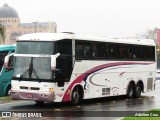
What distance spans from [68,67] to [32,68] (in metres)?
1.57

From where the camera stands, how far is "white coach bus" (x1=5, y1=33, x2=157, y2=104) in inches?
736

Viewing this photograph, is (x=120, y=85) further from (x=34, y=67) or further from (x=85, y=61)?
(x=34, y=67)

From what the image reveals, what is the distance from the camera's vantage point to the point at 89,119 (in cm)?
1570

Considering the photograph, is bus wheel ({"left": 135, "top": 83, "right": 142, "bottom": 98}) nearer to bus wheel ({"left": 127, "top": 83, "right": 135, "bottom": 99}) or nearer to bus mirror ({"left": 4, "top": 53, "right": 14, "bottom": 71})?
bus wheel ({"left": 127, "top": 83, "right": 135, "bottom": 99})

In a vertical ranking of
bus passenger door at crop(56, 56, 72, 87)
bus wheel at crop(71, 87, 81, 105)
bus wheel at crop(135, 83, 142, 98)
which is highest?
bus passenger door at crop(56, 56, 72, 87)

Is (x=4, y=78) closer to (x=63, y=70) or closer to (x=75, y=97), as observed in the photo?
(x=75, y=97)

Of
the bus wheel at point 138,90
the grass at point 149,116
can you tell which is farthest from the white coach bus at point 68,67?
the grass at point 149,116

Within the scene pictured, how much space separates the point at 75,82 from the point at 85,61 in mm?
1251

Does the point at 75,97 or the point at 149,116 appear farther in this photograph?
the point at 75,97

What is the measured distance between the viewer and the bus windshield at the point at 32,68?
18656 mm

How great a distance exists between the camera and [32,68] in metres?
18.9

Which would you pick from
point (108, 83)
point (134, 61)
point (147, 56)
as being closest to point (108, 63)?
point (108, 83)

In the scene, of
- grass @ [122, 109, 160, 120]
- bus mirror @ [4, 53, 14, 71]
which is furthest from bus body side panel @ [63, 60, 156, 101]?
grass @ [122, 109, 160, 120]

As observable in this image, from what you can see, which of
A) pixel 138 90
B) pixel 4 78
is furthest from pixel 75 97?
pixel 138 90
